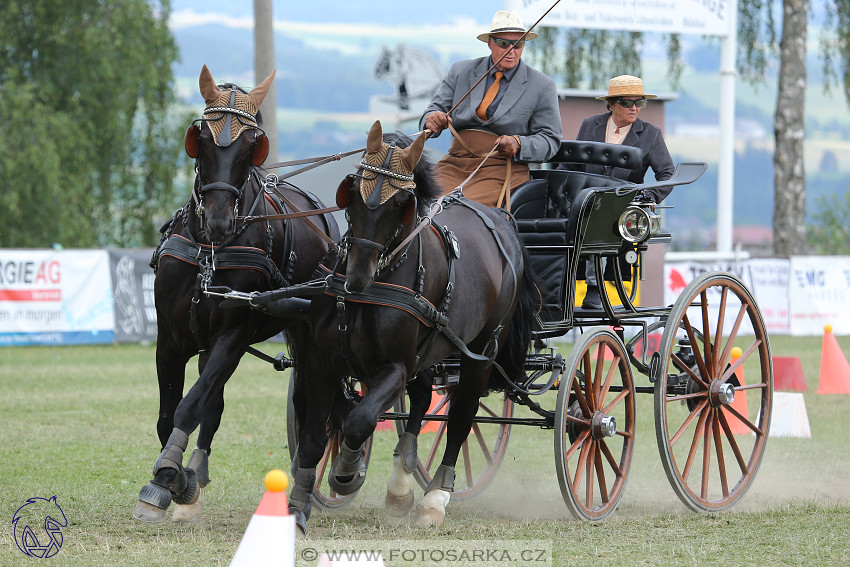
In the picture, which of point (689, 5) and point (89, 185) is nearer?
point (689, 5)

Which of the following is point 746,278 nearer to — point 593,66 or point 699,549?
point 593,66

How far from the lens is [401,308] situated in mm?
5074

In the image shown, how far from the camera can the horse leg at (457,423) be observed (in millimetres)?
5887

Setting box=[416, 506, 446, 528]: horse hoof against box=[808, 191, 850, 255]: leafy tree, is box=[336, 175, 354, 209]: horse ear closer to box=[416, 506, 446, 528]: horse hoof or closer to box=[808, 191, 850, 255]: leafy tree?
box=[416, 506, 446, 528]: horse hoof

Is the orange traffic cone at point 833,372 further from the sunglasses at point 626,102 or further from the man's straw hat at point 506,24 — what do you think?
the man's straw hat at point 506,24

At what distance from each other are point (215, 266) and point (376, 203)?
100 centimetres

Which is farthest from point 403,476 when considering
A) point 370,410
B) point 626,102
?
point 626,102

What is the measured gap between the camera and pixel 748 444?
926cm

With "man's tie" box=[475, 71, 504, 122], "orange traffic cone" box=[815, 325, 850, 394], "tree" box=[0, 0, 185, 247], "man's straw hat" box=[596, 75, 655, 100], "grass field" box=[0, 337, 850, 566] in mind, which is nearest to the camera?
"grass field" box=[0, 337, 850, 566]

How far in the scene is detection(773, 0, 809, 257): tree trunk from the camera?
21.7 metres

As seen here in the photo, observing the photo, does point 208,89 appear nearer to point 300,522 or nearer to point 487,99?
point 487,99

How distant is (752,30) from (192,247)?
21.9 metres

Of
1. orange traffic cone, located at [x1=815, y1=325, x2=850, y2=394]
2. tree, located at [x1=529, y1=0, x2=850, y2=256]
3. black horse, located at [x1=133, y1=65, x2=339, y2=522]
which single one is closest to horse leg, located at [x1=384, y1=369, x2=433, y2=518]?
black horse, located at [x1=133, y1=65, x2=339, y2=522]

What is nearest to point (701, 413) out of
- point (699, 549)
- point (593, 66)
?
point (699, 549)
